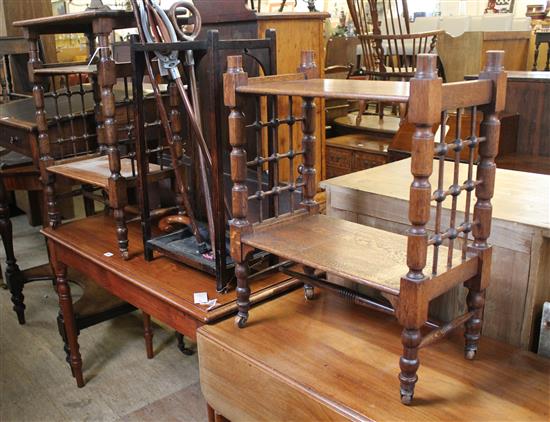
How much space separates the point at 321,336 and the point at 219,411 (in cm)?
34

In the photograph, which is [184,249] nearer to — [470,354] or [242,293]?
[242,293]

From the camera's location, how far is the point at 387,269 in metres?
1.28

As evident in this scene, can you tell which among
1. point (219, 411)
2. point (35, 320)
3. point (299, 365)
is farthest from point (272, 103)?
point (35, 320)

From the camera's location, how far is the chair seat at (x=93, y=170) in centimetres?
209

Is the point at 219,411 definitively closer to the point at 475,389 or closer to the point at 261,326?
the point at 261,326

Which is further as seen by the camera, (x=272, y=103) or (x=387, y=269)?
(x=272, y=103)

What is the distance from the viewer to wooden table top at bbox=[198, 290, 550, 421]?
4.08ft

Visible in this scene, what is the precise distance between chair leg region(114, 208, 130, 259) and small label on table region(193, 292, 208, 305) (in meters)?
0.41

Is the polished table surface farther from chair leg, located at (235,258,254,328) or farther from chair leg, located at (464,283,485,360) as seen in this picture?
chair leg, located at (464,283,485,360)

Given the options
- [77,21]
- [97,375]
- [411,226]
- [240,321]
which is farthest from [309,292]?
[97,375]

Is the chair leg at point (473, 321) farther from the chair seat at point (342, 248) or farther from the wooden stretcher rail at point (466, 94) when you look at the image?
the wooden stretcher rail at point (466, 94)

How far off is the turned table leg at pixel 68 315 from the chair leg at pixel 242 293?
1.07 metres

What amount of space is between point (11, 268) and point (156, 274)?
149 centimetres

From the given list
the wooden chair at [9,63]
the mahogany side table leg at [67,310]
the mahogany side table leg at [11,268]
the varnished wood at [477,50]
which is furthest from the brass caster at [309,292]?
the varnished wood at [477,50]
